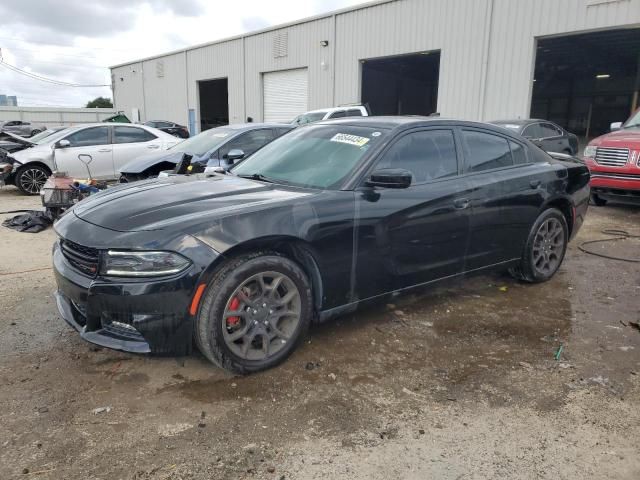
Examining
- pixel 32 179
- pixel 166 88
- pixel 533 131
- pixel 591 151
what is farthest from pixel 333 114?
pixel 166 88

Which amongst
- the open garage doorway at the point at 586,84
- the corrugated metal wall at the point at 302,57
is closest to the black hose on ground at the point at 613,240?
the corrugated metal wall at the point at 302,57

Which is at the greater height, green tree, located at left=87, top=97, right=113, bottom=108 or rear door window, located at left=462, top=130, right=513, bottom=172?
green tree, located at left=87, top=97, right=113, bottom=108

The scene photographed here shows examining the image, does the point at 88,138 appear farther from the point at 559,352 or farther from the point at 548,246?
the point at 559,352

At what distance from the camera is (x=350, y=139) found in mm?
3828

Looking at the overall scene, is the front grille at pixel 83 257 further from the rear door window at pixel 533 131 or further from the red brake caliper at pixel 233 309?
the rear door window at pixel 533 131

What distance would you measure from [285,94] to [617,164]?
16374 millimetres

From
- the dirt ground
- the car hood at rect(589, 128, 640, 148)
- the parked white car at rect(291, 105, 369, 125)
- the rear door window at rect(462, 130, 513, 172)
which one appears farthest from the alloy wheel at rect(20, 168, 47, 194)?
the car hood at rect(589, 128, 640, 148)

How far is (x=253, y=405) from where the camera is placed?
111 inches

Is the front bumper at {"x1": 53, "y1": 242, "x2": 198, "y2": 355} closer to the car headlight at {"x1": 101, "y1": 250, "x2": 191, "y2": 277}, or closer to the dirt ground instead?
the car headlight at {"x1": 101, "y1": 250, "x2": 191, "y2": 277}

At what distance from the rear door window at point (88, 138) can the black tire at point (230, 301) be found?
8568 millimetres

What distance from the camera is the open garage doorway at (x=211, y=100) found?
28.9 meters

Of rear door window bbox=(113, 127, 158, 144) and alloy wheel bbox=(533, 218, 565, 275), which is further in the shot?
rear door window bbox=(113, 127, 158, 144)

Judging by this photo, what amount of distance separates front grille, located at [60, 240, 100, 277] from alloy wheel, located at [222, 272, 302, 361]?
0.80m

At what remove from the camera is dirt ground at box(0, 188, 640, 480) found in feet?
7.73
